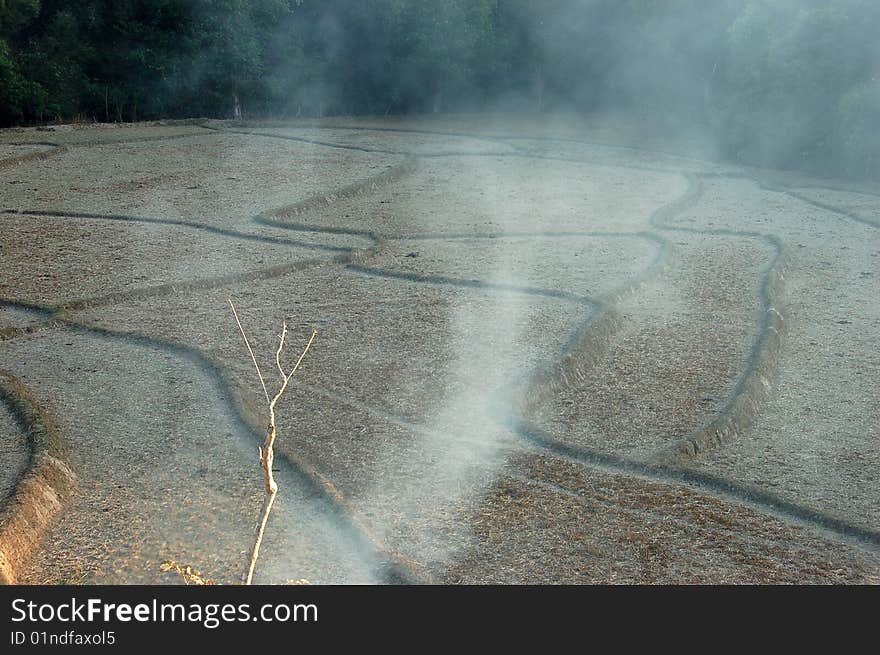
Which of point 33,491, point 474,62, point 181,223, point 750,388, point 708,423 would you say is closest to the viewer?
point 33,491

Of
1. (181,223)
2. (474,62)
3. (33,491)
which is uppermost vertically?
(474,62)

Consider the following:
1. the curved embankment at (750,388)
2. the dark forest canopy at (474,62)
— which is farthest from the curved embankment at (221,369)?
the dark forest canopy at (474,62)

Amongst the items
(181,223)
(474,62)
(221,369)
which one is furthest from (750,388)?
(474,62)

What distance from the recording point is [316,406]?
3.47 metres

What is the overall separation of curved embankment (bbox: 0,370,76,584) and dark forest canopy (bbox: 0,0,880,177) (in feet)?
20.6

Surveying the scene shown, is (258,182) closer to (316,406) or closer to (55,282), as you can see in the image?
(55,282)

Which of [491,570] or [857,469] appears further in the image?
[857,469]

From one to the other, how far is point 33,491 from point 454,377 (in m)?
1.50

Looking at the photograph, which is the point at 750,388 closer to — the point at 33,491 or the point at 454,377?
the point at 454,377

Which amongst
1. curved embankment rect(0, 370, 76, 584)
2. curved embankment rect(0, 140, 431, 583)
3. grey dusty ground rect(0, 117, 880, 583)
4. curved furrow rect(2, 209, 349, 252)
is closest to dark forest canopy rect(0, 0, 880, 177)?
grey dusty ground rect(0, 117, 880, 583)

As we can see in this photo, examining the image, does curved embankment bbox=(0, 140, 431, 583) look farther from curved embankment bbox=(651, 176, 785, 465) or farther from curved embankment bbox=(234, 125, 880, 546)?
curved embankment bbox=(651, 176, 785, 465)

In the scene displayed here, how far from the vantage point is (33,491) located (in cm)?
274

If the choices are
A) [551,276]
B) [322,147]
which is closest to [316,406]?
[551,276]
